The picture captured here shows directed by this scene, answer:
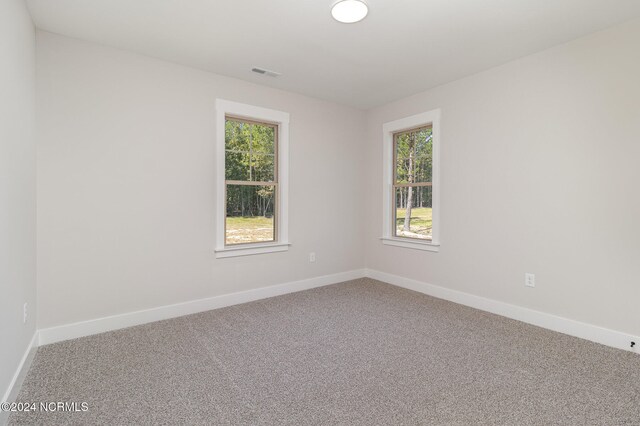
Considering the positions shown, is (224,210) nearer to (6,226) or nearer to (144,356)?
(144,356)

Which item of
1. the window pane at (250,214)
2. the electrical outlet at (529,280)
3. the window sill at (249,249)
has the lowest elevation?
the electrical outlet at (529,280)

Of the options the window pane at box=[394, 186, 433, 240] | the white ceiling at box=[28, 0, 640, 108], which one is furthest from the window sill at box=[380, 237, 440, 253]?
the white ceiling at box=[28, 0, 640, 108]

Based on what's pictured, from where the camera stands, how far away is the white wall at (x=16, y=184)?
1.79 meters

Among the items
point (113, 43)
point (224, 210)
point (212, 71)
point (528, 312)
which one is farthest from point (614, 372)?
point (113, 43)

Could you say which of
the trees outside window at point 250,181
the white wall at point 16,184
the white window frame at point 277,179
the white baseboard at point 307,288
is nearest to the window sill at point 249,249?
the white window frame at point 277,179

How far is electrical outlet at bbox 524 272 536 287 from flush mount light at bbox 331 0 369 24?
2784 millimetres

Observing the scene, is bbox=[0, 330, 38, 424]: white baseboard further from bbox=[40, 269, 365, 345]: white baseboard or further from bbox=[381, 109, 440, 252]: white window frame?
bbox=[381, 109, 440, 252]: white window frame

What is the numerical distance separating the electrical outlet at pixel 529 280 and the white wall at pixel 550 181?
0.16 ft

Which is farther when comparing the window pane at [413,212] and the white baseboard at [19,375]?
the window pane at [413,212]

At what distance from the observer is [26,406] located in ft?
6.02

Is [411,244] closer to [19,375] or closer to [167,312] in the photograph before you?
[167,312]

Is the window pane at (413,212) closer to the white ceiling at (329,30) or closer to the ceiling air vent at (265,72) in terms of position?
→ the white ceiling at (329,30)

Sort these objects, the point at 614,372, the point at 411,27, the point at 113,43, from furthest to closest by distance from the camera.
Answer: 1. the point at 113,43
2. the point at 411,27
3. the point at 614,372

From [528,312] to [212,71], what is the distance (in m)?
4.04
